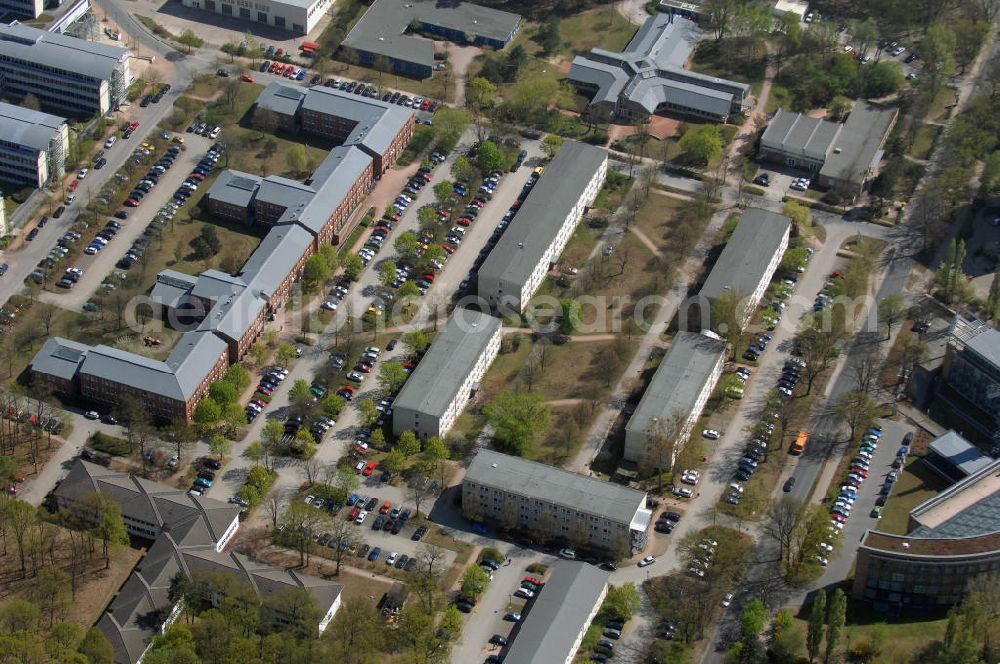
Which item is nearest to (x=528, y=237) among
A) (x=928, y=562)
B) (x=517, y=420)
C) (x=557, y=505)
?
(x=517, y=420)

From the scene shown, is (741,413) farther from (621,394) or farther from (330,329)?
(330,329)

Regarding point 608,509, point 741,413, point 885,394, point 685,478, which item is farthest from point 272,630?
point 885,394

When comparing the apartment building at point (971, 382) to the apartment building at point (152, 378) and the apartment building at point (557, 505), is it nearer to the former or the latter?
the apartment building at point (557, 505)

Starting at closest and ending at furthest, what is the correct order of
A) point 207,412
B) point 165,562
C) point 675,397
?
point 165,562 → point 207,412 → point 675,397

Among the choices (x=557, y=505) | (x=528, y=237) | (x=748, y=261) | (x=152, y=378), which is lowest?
(x=152, y=378)

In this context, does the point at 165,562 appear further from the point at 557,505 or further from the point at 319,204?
the point at 319,204

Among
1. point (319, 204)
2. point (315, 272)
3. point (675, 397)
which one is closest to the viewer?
point (675, 397)

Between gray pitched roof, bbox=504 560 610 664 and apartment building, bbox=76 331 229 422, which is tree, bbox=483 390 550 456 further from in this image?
apartment building, bbox=76 331 229 422
